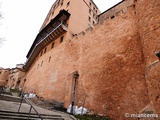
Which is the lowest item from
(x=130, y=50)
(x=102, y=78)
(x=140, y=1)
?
(x=102, y=78)

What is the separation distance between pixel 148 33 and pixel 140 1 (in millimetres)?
2263

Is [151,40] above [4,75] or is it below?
below

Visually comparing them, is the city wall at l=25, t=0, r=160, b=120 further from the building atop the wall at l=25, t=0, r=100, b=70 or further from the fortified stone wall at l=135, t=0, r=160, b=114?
the building atop the wall at l=25, t=0, r=100, b=70

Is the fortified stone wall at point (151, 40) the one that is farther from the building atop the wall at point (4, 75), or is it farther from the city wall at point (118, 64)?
the building atop the wall at point (4, 75)

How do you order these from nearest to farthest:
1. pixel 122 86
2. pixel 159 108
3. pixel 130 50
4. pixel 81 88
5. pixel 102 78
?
pixel 159 108, pixel 122 86, pixel 130 50, pixel 102 78, pixel 81 88

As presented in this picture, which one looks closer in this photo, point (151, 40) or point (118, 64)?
point (151, 40)

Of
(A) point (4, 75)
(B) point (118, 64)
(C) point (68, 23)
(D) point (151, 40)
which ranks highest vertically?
(C) point (68, 23)

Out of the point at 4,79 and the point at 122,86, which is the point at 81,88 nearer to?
the point at 122,86

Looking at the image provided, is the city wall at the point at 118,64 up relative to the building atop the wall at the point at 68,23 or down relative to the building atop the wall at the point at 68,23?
down

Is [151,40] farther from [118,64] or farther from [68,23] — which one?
[68,23]

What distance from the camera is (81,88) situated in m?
9.48

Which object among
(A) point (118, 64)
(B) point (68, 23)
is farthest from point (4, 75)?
(A) point (118, 64)

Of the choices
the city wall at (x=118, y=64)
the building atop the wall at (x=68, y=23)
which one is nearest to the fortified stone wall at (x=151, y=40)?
the city wall at (x=118, y=64)

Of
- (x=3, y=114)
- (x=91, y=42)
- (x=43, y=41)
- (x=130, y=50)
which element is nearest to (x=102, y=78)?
(x=130, y=50)
